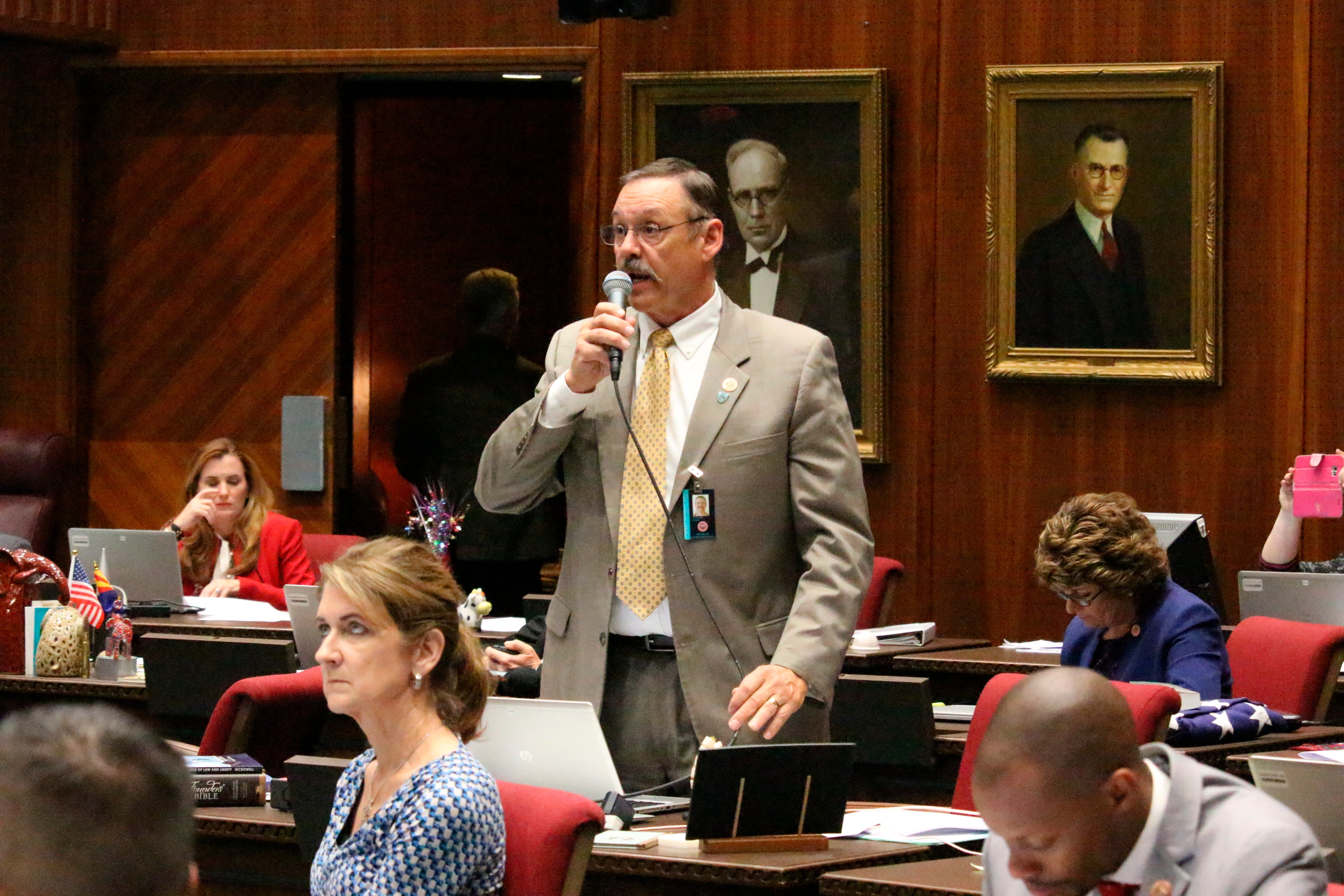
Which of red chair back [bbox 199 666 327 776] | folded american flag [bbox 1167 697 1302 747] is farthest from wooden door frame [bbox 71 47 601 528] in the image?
folded american flag [bbox 1167 697 1302 747]

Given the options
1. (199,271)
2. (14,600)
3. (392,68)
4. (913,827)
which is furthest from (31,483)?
(913,827)

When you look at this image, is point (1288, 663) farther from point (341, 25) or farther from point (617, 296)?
point (341, 25)

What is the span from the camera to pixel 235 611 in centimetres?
628

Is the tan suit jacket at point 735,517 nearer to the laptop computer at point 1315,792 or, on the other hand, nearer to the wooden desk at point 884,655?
the laptop computer at point 1315,792

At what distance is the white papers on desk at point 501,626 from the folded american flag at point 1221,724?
7.55 feet

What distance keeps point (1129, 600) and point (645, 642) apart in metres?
1.57

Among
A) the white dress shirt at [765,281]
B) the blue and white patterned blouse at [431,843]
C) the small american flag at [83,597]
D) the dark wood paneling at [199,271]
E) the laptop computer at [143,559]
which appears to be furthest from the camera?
the dark wood paneling at [199,271]

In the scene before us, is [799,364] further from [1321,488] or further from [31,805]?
[1321,488]

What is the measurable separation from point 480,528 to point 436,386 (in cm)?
72

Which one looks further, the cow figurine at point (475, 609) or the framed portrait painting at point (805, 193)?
the framed portrait painting at point (805, 193)

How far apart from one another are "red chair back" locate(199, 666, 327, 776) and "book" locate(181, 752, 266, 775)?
0.51 feet

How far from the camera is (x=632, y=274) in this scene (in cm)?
341

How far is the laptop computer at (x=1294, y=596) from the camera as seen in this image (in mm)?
5488

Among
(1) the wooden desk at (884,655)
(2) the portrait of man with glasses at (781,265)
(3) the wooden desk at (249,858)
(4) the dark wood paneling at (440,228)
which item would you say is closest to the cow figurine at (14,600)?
(3) the wooden desk at (249,858)
